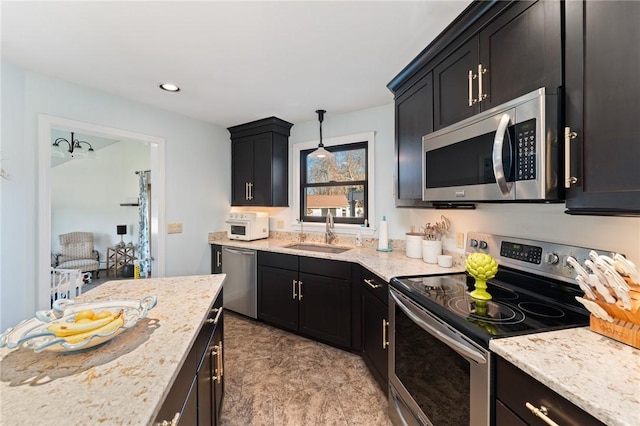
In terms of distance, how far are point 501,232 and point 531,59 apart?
973mm

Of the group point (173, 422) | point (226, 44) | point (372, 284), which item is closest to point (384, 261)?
point (372, 284)

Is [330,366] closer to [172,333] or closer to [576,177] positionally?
[172,333]

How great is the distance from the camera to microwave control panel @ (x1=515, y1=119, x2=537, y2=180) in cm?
103

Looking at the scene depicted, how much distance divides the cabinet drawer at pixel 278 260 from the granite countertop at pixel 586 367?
1963 millimetres

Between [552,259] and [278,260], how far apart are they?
2170 mm

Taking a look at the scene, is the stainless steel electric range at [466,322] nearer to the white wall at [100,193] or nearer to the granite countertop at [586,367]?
the granite countertop at [586,367]

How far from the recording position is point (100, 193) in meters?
5.66

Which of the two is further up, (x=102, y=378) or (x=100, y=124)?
(x=100, y=124)

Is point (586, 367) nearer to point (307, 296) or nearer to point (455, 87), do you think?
point (455, 87)

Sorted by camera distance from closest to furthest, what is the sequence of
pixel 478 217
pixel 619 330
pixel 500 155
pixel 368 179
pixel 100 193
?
pixel 619 330
pixel 500 155
pixel 478 217
pixel 368 179
pixel 100 193

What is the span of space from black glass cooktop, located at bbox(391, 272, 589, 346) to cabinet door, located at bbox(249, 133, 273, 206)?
214 centimetres

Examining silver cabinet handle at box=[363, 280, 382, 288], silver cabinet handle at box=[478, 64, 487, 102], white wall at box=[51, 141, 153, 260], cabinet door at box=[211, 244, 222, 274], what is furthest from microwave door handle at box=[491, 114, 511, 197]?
white wall at box=[51, 141, 153, 260]

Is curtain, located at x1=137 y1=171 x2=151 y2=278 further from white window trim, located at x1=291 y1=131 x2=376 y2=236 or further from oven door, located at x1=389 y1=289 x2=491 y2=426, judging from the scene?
oven door, located at x1=389 y1=289 x2=491 y2=426

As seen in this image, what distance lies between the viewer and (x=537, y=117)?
3.34 ft
